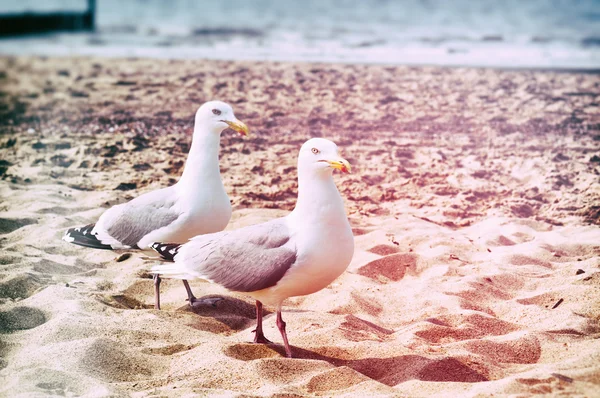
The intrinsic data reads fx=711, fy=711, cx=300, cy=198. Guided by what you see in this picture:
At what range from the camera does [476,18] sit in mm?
24641

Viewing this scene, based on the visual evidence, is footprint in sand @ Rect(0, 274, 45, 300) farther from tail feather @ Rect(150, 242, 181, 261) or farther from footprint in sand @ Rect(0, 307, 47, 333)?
tail feather @ Rect(150, 242, 181, 261)

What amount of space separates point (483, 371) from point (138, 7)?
2755 centimetres

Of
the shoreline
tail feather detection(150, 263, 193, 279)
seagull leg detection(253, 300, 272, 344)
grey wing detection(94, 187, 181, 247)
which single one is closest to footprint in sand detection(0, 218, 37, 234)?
grey wing detection(94, 187, 181, 247)

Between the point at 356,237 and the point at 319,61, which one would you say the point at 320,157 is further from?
the point at 319,61

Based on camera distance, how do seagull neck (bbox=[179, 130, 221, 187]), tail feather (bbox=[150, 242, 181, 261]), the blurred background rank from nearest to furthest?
tail feather (bbox=[150, 242, 181, 261]) < seagull neck (bbox=[179, 130, 221, 187]) < the blurred background

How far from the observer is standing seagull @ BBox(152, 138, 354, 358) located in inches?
142

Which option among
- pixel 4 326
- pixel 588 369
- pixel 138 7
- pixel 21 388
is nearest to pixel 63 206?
pixel 4 326

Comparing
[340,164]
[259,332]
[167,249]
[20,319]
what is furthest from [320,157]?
[20,319]

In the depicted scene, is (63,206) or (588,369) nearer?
(588,369)

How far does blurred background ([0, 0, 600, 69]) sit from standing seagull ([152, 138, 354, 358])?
952 cm

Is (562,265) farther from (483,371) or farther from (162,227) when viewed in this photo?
(162,227)

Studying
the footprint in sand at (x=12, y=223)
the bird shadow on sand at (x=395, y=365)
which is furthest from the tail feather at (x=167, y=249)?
the footprint in sand at (x=12, y=223)

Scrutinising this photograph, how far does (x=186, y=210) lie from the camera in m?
4.52

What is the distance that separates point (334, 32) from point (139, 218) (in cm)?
1691
